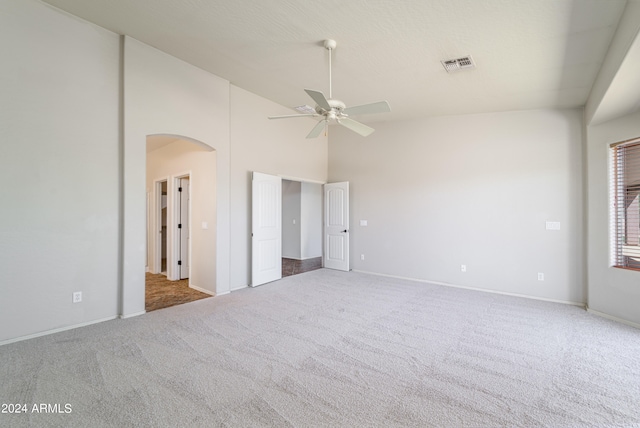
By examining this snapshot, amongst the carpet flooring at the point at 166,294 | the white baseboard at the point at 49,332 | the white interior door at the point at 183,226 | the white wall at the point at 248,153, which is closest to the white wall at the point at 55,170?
the white baseboard at the point at 49,332

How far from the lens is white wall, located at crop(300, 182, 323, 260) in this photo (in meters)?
8.76

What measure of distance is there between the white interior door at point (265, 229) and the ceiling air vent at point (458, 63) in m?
3.24

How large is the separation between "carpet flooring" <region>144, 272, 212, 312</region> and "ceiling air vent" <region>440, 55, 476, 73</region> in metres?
4.67

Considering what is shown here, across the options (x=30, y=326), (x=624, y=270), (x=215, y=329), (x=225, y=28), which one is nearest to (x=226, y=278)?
(x=215, y=329)

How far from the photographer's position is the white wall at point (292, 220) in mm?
8727

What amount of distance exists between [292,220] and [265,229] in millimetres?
3602

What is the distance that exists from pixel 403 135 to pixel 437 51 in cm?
258

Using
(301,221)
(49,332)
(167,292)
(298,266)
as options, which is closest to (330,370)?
(49,332)

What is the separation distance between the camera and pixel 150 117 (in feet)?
12.3

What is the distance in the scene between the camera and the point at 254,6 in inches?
110

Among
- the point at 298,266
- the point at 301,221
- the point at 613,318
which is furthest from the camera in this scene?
the point at 301,221

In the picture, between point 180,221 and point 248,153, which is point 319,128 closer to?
point 248,153

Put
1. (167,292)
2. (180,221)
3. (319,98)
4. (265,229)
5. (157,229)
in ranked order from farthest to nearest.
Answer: (157,229)
(180,221)
(265,229)
(167,292)
(319,98)

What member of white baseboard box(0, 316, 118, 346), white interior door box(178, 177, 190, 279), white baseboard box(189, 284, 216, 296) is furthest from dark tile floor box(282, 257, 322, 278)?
white baseboard box(0, 316, 118, 346)
